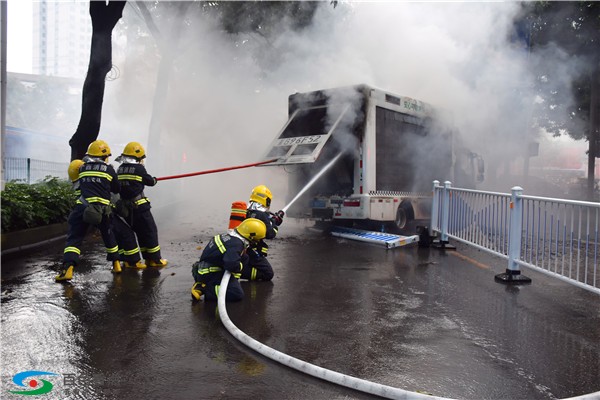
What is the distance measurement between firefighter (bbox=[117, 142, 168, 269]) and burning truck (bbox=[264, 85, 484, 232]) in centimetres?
330

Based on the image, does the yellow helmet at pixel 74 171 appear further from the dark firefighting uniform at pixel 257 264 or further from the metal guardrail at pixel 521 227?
the metal guardrail at pixel 521 227

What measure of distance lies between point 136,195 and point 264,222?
213 centimetres

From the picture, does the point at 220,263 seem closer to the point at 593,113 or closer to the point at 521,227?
the point at 521,227

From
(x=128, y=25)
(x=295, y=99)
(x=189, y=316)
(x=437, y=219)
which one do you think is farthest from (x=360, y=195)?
(x=128, y=25)

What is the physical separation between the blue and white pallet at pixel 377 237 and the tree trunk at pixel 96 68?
240 inches

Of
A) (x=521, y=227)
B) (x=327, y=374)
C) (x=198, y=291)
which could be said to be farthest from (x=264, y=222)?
(x=521, y=227)

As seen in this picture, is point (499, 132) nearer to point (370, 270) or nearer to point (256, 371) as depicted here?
point (370, 270)

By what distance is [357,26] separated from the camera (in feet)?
47.9

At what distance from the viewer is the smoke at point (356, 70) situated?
13.6 metres

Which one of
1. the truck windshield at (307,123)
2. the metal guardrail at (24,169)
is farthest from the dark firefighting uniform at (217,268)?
the metal guardrail at (24,169)

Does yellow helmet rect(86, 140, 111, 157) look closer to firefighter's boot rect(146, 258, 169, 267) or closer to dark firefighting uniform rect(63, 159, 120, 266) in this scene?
dark firefighting uniform rect(63, 159, 120, 266)

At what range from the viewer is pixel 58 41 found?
55656 millimetres

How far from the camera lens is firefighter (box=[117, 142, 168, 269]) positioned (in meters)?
6.94

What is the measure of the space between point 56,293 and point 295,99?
681cm
